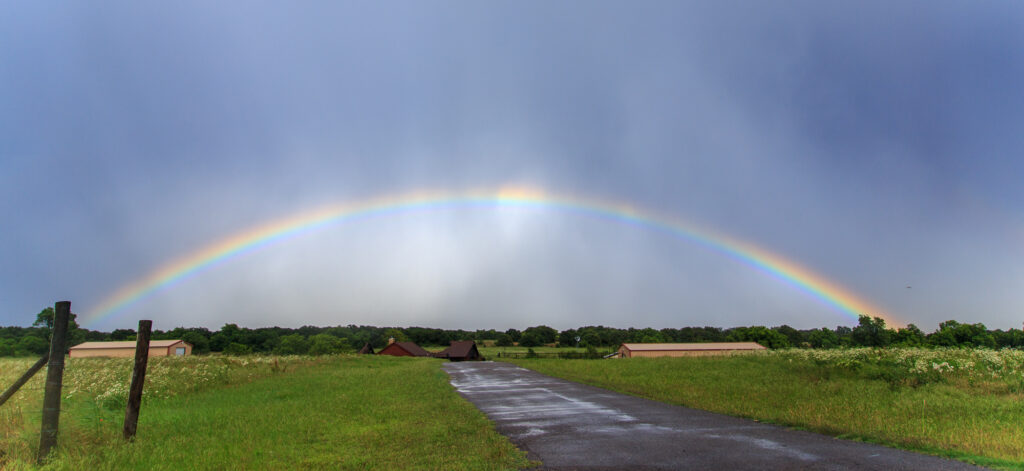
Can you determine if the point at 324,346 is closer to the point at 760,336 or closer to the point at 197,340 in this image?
the point at 197,340

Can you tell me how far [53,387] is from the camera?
28.9 ft

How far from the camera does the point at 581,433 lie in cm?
1062

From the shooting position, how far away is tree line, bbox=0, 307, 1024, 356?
240 ft

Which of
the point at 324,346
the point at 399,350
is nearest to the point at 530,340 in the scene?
the point at 399,350

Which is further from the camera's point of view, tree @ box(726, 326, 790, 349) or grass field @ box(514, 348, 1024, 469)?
tree @ box(726, 326, 790, 349)

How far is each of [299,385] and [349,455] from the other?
16322mm

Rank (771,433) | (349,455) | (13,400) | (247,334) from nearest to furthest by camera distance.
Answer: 1. (349,455)
2. (771,433)
3. (13,400)
4. (247,334)

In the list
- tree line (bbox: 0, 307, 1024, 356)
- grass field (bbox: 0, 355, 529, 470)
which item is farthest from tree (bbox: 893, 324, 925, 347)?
grass field (bbox: 0, 355, 529, 470)

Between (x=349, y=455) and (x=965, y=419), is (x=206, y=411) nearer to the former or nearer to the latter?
(x=349, y=455)

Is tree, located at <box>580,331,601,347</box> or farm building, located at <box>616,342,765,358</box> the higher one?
tree, located at <box>580,331,601,347</box>

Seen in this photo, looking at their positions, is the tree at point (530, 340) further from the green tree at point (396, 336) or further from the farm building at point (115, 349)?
the farm building at point (115, 349)

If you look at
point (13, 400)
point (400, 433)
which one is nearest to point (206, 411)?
point (13, 400)

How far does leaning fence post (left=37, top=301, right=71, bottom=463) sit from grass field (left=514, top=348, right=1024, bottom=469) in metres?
14.1

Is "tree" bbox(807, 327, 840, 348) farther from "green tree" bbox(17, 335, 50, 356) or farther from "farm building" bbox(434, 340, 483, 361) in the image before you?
"green tree" bbox(17, 335, 50, 356)
